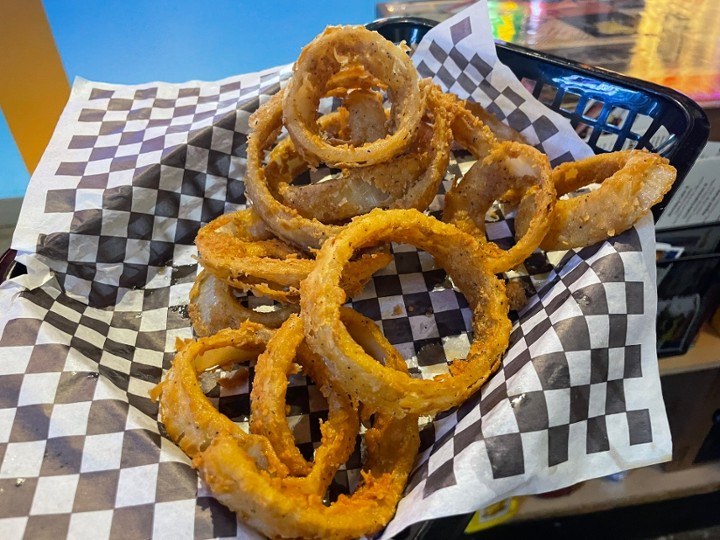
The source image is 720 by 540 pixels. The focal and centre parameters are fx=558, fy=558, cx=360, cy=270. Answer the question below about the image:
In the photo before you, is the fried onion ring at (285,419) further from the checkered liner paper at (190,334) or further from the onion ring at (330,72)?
the onion ring at (330,72)

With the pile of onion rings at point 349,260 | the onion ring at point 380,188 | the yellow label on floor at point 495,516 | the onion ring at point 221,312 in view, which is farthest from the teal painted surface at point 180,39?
the yellow label on floor at point 495,516

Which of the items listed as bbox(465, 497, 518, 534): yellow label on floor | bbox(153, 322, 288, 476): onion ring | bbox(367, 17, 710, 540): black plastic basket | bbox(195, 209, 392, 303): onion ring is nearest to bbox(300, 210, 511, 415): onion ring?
bbox(195, 209, 392, 303): onion ring

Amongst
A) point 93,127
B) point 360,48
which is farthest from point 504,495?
point 93,127

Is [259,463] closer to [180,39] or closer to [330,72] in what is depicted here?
[330,72]

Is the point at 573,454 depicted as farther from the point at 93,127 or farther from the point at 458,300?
the point at 93,127

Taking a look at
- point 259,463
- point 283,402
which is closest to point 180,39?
point 283,402

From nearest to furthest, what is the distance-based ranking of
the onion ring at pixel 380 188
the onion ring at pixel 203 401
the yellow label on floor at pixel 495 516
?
the onion ring at pixel 203 401, the onion ring at pixel 380 188, the yellow label on floor at pixel 495 516
